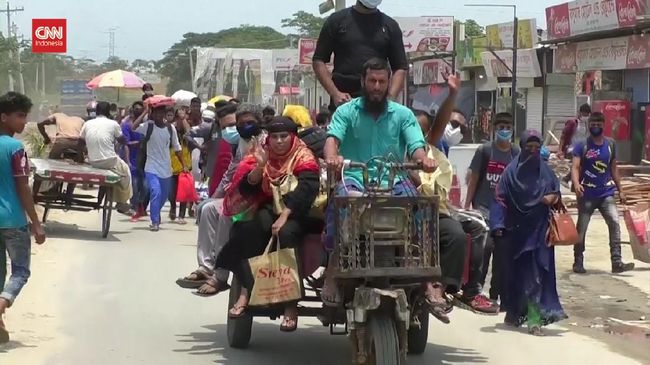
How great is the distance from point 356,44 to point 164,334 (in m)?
2.74

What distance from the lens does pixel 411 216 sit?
21.6 feet

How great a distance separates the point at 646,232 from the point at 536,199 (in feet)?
13.5

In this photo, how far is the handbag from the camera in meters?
9.47

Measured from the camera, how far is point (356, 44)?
8.48 meters

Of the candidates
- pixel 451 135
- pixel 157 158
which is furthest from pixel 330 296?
pixel 157 158

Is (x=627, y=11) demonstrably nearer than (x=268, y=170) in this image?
No

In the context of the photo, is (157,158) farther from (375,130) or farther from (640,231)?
(375,130)

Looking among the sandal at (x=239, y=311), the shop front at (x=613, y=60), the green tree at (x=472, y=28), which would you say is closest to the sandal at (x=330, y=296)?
the sandal at (x=239, y=311)

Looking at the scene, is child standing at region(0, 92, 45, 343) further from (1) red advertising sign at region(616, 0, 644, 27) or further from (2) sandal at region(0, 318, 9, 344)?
(1) red advertising sign at region(616, 0, 644, 27)

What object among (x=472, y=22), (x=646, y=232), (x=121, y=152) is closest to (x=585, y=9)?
(x=121, y=152)

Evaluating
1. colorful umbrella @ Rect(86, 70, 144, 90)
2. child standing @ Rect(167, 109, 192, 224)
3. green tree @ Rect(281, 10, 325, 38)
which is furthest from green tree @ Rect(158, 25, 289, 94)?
child standing @ Rect(167, 109, 192, 224)

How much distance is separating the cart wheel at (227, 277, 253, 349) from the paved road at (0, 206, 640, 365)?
8cm

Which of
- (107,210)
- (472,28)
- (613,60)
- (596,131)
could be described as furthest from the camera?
(472,28)

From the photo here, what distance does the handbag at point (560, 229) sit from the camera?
947cm
